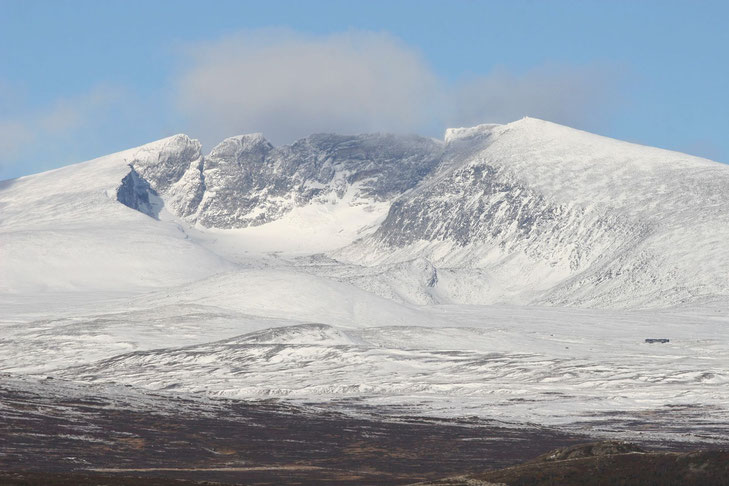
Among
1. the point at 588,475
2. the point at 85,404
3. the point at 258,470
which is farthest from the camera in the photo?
the point at 85,404

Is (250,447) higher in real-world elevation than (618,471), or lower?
lower

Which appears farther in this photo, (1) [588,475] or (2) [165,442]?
(2) [165,442]

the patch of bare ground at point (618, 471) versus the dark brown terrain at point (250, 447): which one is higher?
the patch of bare ground at point (618, 471)

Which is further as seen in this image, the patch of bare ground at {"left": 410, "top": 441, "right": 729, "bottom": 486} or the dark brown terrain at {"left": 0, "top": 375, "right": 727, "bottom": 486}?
the dark brown terrain at {"left": 0, "top": 375, "right": 727, "bottom": 486}

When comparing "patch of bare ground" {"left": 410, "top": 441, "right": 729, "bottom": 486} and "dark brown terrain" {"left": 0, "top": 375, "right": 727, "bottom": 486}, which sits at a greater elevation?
"patch of bare ground" {"left": 410, "top": 441, "right": 729, "bottom": 486}

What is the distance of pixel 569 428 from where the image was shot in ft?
474

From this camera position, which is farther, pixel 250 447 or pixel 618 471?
pixel 250 447

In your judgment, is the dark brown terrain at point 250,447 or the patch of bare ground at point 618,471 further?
the dark brown terrain at point 250,447

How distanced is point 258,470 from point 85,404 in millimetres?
64776

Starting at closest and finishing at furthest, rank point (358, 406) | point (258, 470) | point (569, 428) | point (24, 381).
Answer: point (258, 470)
point (569, 428)
point (358, 406)
point (24, 381)

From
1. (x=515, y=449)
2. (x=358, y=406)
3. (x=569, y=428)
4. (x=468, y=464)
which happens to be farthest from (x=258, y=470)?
(x=358, y=406)

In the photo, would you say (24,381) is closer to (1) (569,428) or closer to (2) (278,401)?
(2) (278,401)

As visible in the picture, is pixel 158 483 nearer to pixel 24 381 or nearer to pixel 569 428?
pixel 569 428

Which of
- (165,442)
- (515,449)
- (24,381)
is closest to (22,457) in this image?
(165,442)
